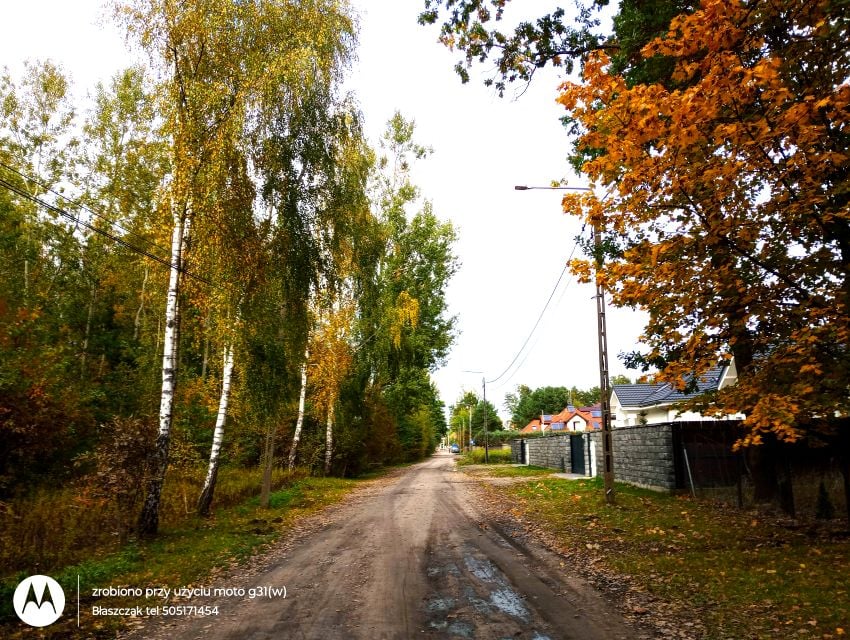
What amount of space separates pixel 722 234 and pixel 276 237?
8.95 meters

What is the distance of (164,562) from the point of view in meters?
8.04

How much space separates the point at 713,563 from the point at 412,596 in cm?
428

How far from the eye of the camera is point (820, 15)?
5.59 m

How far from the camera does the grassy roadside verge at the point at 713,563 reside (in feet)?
16.3

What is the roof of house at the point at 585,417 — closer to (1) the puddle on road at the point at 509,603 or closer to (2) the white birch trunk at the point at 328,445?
(2) the white birch trunk at the point at 328,445

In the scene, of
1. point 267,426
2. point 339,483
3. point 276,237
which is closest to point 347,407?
point 339,483

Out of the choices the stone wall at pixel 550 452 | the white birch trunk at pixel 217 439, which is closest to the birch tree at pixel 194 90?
the white birch trunk at pixel 217 439

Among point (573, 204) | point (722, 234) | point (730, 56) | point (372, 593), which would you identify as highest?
point (730, 56)

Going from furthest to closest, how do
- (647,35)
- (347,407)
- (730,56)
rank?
(347,407) < (647,35) < (730,56)

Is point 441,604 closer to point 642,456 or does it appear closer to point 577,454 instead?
point 642,456

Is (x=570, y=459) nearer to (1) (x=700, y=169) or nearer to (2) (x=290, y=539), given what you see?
(2) (x=290, y=539)

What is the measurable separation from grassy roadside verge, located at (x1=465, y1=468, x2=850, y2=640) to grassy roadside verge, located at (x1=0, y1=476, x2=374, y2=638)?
18.4 ft

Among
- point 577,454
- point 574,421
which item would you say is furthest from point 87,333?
point 574,421

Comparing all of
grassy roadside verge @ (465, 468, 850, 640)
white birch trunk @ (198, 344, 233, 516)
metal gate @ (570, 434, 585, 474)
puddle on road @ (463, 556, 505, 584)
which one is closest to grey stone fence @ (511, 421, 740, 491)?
metal gate @ (570, 434, 585, 474)
